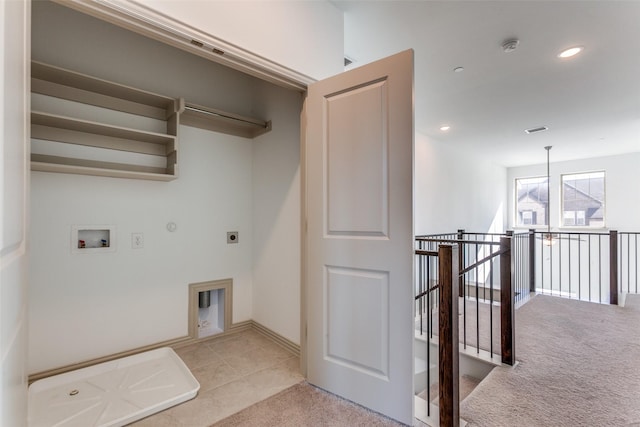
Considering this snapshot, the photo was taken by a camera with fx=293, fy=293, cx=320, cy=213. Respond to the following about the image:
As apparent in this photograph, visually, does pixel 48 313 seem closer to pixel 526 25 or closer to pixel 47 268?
pixel 47 268

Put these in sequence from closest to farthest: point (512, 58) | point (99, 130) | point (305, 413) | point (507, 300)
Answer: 1. point (305, 413)
2. point (99, 130)
3. point (507, 300)
4. point (512, 58)

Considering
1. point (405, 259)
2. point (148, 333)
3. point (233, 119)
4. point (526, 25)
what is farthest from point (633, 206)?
point (148, 333)

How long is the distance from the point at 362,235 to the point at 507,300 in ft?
4.85

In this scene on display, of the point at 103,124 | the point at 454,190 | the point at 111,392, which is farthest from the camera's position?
the point at 454,190

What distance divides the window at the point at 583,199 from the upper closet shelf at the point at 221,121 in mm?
7722

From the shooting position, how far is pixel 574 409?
5.97 feet

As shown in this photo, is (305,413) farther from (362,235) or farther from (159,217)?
(159,217)

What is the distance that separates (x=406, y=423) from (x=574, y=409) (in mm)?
1134

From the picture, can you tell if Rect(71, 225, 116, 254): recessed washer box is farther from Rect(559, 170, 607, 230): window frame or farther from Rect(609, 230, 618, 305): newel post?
Rect(559, 170, 607, 230): window frame

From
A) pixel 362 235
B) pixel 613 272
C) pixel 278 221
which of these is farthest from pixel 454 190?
pixel 362 235

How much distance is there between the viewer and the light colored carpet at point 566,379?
1.76m

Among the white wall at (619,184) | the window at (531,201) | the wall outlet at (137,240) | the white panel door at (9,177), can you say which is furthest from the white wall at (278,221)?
the window at (531,201)

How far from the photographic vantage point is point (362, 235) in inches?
68.9

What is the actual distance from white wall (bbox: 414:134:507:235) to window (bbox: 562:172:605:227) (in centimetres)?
135
